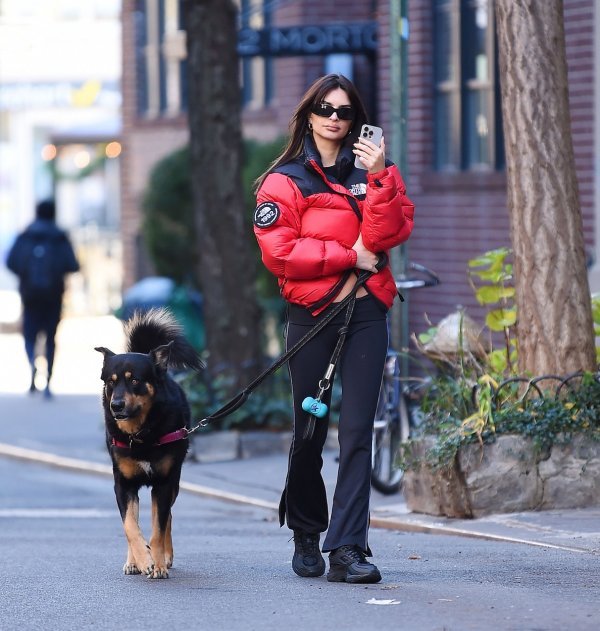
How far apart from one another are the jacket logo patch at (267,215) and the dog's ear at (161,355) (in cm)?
90

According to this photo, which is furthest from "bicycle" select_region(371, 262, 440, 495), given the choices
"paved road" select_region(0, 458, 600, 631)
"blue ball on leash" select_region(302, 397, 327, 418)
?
"blue ball on leash" select_region(302, 397, 327, 418)

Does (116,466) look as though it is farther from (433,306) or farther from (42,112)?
(42,112)

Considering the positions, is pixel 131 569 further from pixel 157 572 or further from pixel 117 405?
pixel 117 405

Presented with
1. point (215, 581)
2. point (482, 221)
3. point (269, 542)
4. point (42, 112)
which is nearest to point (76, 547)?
point (269, 542)

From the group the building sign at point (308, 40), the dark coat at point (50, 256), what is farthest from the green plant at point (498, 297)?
the dark coat at point (50, 256)

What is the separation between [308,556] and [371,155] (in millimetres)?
1726

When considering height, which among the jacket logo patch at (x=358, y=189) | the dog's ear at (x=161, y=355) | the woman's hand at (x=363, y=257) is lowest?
the dog's ear at (x=161, y=355)

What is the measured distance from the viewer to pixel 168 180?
1959cm

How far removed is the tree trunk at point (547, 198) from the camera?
880 centimetres

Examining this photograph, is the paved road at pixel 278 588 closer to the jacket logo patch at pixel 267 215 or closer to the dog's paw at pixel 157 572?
the dog's paw at pixel 157 572

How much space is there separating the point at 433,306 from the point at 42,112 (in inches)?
1314

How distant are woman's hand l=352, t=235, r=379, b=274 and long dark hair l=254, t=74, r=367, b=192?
48 centimetres

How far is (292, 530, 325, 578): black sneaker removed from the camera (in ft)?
22.5

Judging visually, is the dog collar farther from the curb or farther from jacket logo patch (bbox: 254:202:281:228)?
the curb
